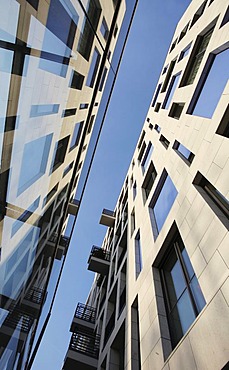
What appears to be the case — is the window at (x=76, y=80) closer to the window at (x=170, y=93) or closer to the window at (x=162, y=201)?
the window at (x=162, y=201)

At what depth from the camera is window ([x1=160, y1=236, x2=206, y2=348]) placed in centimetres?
632

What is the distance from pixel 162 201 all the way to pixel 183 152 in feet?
7.95

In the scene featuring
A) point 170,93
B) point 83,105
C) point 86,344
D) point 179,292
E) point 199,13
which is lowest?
point 86,344

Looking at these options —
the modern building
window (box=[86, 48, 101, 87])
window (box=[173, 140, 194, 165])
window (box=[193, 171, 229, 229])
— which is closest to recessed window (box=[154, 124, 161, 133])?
window (box=[173, 140, 194, 165])

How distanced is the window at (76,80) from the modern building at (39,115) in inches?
1.0

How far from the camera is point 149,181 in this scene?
17.3m

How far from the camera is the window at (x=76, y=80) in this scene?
6.54 metres

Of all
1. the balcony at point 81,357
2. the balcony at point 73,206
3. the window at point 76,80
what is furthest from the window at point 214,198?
the balcony at point 81,357

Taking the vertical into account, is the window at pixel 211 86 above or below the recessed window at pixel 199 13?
below

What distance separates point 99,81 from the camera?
766cm

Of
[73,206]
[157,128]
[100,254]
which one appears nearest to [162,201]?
[73,206]

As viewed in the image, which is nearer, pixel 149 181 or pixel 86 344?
A: pixel 86 344

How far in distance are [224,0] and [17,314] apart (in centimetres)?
1366

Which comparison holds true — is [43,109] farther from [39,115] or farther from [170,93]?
[170,93]
